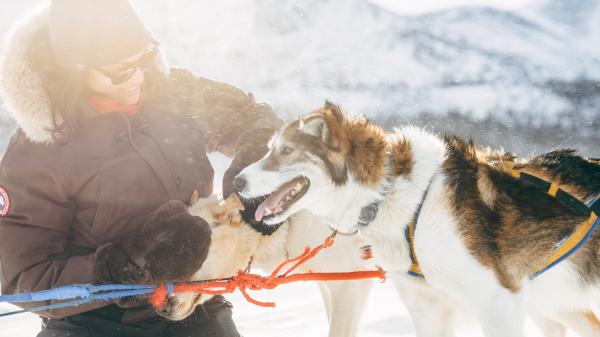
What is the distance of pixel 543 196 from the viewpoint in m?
Result: 2.07

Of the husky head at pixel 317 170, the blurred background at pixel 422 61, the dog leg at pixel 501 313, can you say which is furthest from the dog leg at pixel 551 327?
the blurred background at pixel 422 61

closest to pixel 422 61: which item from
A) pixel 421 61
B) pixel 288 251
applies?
pixel 421 61

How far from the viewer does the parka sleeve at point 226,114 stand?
268 cm

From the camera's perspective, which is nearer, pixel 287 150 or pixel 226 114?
pixel 287 150

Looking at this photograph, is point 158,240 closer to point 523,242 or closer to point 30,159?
point 30,159

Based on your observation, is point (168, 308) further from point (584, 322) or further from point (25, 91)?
point (584, 322)

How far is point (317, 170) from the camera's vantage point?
2.13 meters

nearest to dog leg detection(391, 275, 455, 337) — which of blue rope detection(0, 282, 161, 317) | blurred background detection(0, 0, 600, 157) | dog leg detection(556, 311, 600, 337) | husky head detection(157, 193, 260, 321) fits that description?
dog leg detection(556, 311, 600, 337)

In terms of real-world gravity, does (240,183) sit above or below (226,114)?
above

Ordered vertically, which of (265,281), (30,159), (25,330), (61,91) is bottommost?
(25,330)

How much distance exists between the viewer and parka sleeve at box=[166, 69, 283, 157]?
2680 millimetres

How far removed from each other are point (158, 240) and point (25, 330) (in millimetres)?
2754

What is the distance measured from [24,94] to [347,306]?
1776 mm

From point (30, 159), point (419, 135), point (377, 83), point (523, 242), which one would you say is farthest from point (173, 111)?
point (377, 83)
